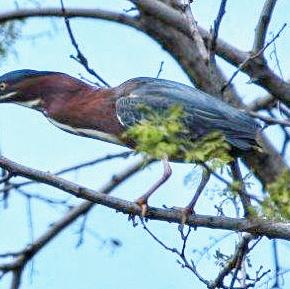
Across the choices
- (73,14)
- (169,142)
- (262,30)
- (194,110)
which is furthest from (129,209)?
(73,14)

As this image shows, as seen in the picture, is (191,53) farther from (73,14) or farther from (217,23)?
(217,23)

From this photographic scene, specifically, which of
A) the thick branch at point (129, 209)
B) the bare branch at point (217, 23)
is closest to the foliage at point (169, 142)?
the thick branch at point (129, 209)

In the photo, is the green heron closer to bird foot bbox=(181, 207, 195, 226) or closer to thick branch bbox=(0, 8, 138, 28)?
bird foot bbox=(181, 207, 195, 226)

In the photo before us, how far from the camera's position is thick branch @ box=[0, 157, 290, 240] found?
3094mm

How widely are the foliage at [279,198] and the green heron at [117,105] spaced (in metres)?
0.61

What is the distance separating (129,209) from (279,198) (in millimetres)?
604

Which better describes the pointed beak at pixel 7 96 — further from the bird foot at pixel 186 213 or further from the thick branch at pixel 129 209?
the bird foot at pixel 186 213

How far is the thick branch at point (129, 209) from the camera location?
309 cm

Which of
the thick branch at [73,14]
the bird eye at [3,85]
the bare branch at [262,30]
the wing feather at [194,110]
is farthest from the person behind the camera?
the thick branch at [73,14]

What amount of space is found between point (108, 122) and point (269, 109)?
1.24 meters

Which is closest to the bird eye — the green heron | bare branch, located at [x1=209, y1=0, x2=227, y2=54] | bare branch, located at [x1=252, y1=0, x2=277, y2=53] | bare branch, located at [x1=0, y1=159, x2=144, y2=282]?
the green heron

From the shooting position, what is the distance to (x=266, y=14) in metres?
4.01

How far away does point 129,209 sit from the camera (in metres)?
3.19

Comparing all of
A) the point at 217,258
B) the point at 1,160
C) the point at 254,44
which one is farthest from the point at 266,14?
the point at 1,160
